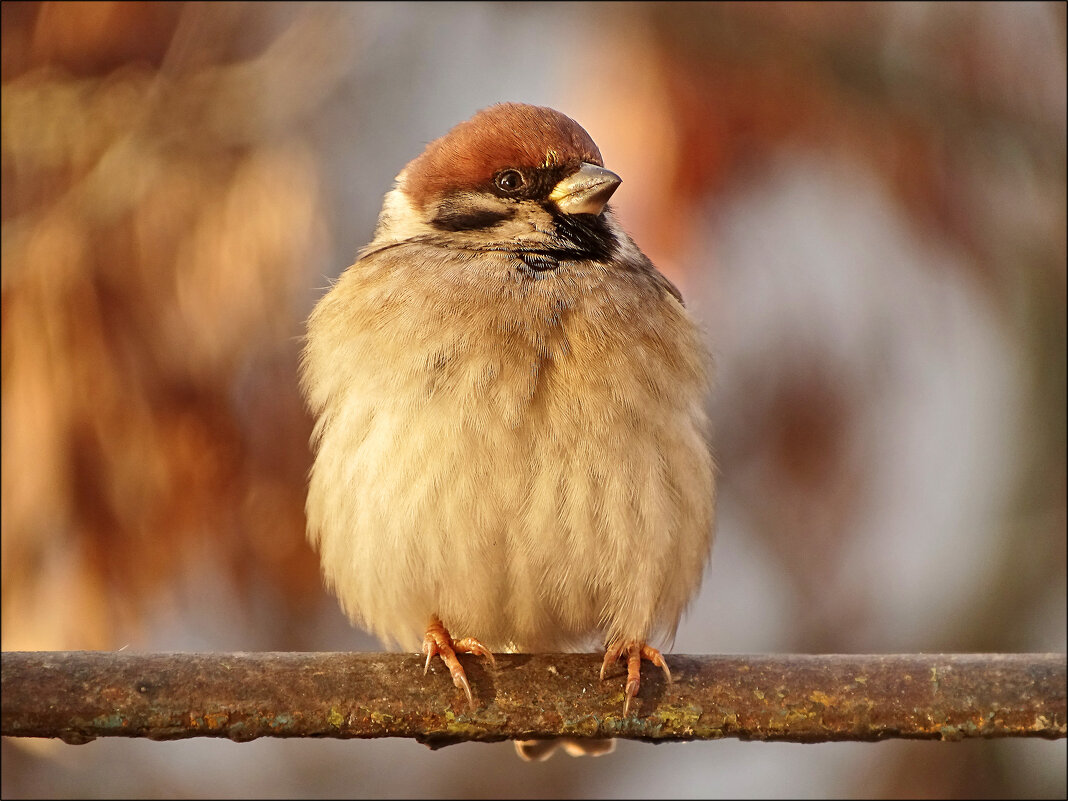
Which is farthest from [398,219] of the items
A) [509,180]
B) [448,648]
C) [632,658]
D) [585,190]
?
[632,658]

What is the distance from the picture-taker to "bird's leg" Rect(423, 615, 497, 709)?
276 centimetres

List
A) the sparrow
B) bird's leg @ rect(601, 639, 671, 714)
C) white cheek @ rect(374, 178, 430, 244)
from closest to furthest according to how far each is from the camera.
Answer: bird's leg @ rect(601, 639, 671, 714) → the sparrow → white cheek @ rect(374, 178, 430, 244)

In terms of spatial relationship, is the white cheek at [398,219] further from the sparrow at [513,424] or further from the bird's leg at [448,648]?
the bird's leg at [448,648]

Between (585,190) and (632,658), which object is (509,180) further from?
(632,658)

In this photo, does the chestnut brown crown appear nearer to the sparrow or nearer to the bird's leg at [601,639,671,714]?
the sparrow

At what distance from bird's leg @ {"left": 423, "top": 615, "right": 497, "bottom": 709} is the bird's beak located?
4.00 feet

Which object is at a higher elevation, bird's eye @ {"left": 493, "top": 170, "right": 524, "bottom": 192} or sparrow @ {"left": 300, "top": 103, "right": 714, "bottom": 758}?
bird's eye @ {"left": 493, "top": 170, "right": 524, "bottom": 192}

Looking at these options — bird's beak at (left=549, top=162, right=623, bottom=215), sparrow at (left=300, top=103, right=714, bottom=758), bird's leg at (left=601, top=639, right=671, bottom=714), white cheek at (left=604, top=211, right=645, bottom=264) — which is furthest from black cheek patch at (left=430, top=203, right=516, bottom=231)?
bird's leg at (left=601, top=639, right=671, bottom=714)

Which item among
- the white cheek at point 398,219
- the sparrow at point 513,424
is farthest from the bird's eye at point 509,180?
the white cheek at point 398,219

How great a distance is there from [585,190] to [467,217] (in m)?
0.37

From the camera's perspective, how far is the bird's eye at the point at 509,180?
3.46 metres

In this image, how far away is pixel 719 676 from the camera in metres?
2.63

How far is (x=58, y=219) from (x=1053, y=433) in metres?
3.67

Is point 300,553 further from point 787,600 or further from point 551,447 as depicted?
point 787,600
